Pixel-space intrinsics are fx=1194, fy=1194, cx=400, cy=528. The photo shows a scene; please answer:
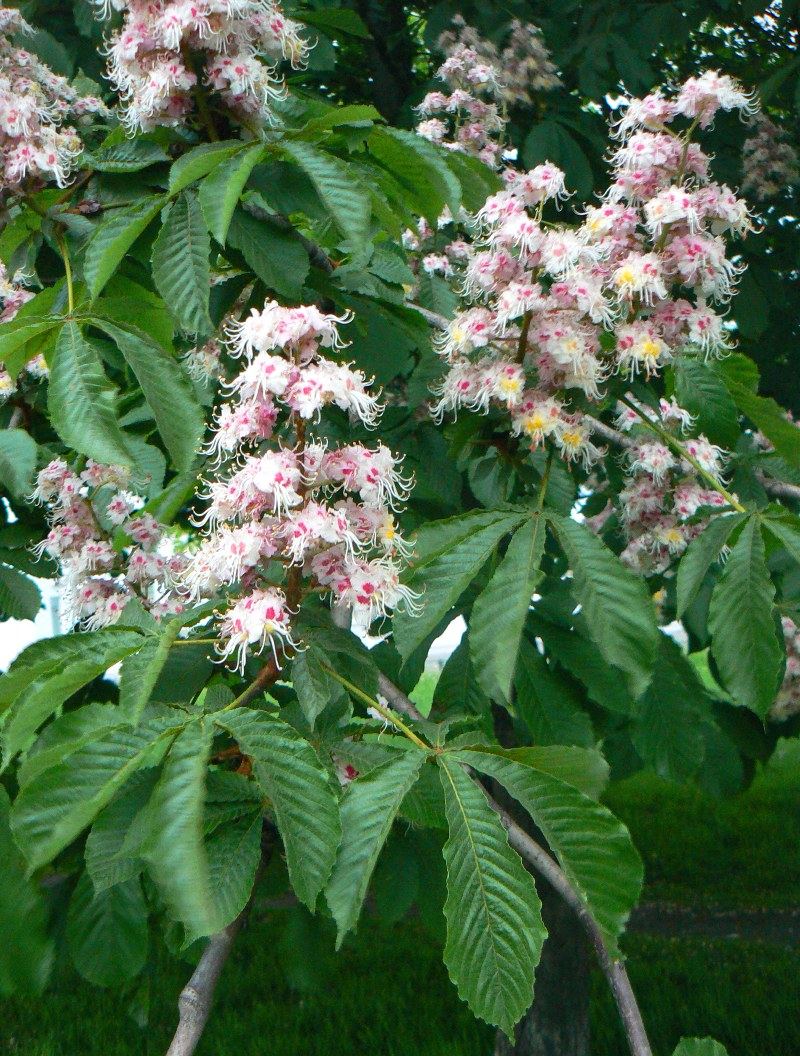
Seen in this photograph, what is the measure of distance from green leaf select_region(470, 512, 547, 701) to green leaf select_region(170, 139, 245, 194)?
1.88 feet

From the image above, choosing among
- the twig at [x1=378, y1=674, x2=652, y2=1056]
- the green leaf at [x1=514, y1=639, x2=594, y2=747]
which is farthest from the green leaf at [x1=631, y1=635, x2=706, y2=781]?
the twig at [x1=378, y1=674, x2=652, y2=1056]

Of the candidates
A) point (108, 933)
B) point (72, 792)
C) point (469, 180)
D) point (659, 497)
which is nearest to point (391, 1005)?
point (659, 497)

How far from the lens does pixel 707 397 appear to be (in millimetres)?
1721

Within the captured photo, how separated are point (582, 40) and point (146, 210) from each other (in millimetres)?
2360

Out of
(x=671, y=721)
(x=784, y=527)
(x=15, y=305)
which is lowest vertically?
(x=671, y=721)

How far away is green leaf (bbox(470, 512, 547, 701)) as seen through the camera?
130cm

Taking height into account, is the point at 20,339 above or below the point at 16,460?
above

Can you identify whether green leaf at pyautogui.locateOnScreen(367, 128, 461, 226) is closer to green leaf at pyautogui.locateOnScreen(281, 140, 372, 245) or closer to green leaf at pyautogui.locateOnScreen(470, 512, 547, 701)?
green leaf at pyautogui.locateOnScreen(281, 140, 372, 245)

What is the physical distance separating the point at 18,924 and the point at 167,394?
0.57 metres

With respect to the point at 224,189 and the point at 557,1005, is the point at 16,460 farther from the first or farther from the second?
the point at 557,1005

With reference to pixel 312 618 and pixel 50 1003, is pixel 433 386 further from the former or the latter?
pixel 50 1003

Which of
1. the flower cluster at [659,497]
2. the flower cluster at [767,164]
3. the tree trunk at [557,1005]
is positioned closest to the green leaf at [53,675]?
the flower cluster at [659,497]

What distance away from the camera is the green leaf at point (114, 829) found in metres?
1.10

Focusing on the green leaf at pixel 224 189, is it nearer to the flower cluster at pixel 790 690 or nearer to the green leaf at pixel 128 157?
the green leaf at pixel 128 157
